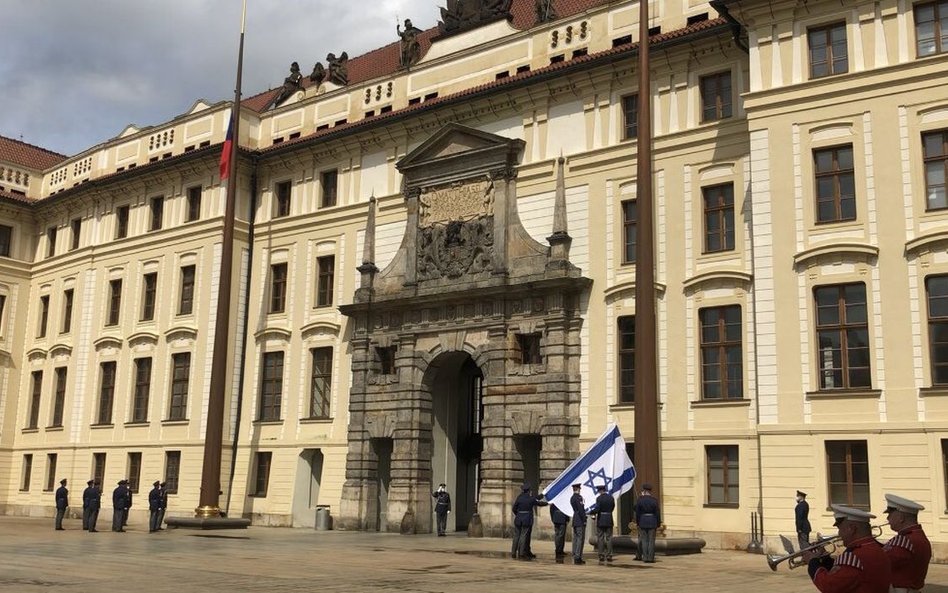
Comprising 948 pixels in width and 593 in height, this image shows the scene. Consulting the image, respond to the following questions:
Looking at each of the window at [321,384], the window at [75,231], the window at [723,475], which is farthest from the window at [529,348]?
the window at [75,231]

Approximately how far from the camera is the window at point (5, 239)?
4875 cm

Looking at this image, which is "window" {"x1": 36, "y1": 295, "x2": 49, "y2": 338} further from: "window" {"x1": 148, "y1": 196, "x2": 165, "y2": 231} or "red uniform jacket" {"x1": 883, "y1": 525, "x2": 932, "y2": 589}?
A: "red uniform jacket" {"x1": 883, "y1": 525, "x2": 932, "y2": 589}

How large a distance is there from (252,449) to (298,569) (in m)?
20.7

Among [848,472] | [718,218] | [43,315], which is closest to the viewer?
[848,472]

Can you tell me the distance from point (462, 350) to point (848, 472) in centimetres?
1312

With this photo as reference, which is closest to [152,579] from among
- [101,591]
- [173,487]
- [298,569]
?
[101,591]

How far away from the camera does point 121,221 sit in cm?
4541

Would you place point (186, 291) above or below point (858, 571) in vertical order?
above

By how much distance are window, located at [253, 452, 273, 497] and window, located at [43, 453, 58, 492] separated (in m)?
12.1

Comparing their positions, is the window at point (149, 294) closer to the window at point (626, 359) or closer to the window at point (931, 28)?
the window at point (626, 359)

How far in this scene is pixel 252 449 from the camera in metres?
38.5

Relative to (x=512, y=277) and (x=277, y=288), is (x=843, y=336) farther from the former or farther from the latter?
(x=277, y=288)

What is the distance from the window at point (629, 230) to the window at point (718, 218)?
225cm

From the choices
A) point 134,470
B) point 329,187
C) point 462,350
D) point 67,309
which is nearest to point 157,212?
point 67,309
